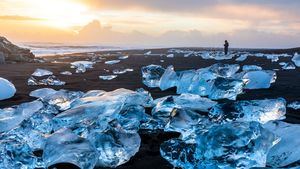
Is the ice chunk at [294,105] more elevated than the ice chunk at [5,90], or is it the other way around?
the ice chunk at [5,90]

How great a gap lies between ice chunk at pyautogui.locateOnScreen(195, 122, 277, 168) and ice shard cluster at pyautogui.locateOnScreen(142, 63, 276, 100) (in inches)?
128

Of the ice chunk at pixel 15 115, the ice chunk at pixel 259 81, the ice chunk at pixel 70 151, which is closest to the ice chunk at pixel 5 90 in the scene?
the ice chunk at pixel 15 115

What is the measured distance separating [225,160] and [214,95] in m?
3.48

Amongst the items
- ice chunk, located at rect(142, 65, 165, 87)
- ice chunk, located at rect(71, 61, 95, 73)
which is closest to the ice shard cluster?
ice chunk, located at rect(142, 65, 165, 87)

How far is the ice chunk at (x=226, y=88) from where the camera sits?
6031mm

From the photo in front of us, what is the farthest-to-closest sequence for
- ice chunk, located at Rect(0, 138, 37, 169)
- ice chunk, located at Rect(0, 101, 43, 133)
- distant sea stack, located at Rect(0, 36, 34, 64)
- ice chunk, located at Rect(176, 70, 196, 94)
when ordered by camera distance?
distant sea stack, located at Rect(0, 36, 34, 64)
ice chunk, located at Rect(176, 70, 196, 94)
ice chunk, located at Rect(0, 101, 43, 133)
ice chunk, located at Rect(0, 138, 37, 169)

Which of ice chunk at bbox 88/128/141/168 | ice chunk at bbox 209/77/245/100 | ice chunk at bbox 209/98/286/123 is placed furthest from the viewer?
ice chunk at bbox 209/77/245/100

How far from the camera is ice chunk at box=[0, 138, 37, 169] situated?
2896 millimetres

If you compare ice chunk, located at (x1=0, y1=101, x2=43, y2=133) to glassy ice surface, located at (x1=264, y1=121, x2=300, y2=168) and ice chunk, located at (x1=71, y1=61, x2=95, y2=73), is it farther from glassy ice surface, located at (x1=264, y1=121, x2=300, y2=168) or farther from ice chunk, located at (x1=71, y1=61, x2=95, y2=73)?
ice chunk, located at (x1=71, y1=61, x2=95, y2=73)

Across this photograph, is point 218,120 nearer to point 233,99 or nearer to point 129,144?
point 129,144

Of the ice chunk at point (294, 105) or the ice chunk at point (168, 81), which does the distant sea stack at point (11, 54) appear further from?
the ice chunk at point (294, 105)

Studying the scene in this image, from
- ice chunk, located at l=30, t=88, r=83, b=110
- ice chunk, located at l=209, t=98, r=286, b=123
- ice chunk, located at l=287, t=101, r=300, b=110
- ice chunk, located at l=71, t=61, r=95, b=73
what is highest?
ice chunk, located at l=209, t=98, r=286, b=123

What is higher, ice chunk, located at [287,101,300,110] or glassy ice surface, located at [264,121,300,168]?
glassy ice surface, located at [264,121,300,168]

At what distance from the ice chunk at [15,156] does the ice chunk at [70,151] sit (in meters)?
0.17
